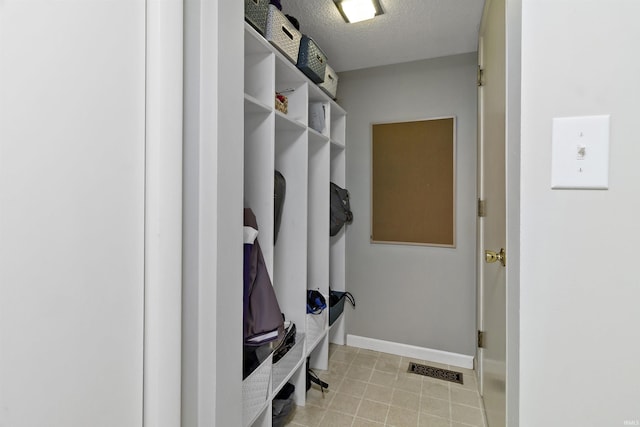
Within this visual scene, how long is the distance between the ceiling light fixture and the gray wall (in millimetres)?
739

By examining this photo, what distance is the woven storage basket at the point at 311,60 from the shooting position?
1713mm

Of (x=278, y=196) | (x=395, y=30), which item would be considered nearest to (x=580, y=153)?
(x=278, y=196)

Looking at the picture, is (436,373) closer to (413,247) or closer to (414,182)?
(413,247)

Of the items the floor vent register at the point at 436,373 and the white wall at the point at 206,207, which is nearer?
the white wall at the point at 206,207

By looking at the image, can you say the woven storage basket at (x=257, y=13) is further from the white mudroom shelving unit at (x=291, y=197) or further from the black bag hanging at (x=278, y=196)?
the black bag hanging at (x=278, y=196)

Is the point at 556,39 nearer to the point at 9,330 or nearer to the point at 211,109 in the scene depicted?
the point at 211,109

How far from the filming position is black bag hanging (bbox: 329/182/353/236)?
232 cm

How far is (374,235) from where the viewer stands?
2.51 meters

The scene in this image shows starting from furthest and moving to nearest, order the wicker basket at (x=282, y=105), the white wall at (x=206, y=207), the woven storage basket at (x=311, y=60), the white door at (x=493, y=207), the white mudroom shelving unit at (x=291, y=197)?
the woven storage basket at (x=311, y=60) < the wicker basket at (x=282, y=105) < the white mudroom shelving unit at (x=291, y=197) < the white door at (x=493, y=207) < the white wall at (x=206, y=207)

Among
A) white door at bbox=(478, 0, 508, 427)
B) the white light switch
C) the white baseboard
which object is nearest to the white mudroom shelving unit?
the white baseboard

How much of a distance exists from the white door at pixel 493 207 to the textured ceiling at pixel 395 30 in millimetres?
171

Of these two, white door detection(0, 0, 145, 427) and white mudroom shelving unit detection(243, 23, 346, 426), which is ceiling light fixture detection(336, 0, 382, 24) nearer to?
white mudroom shelving unit detection(243, 23, 346, 426)

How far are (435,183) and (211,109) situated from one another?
6.27 ft

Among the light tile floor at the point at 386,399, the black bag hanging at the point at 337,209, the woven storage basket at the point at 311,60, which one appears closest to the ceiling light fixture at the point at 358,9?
the woven storage basket at the point at 311,60
